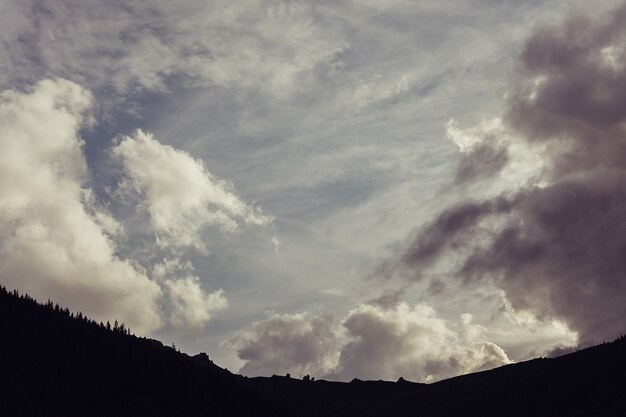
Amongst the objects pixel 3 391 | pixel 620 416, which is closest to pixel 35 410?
pixel 3 391

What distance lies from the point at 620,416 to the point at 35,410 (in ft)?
543

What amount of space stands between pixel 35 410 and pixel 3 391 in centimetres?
1153

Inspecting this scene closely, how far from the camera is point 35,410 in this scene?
19725 cm

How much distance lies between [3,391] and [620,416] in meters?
176

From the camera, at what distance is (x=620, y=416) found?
197625 millimetres

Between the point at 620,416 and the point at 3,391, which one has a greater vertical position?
the point at 3,391

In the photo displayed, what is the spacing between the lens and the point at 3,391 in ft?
656

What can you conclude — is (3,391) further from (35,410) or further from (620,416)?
(620,416)

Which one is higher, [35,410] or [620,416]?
[35,410]
